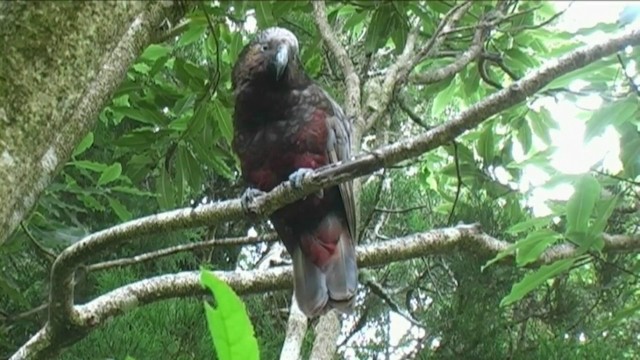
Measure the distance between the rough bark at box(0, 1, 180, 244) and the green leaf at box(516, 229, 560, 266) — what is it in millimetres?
1145

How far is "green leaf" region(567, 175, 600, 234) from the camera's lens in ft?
5.81

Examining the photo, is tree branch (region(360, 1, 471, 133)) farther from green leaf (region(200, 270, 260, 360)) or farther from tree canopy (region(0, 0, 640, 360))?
green leaf (region(200, 270, 260, 360))

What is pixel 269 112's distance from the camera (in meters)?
2.74

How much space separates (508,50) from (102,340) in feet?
4.44

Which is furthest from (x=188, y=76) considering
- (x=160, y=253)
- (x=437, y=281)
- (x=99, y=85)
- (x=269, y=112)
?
(x=437, y=281)

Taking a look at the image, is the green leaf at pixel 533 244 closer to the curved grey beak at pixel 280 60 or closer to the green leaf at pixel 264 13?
the green leaf at pixel 264 13

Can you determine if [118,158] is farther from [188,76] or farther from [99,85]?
[99,85]

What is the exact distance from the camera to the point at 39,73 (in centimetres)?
92

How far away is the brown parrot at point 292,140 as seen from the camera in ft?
8.68

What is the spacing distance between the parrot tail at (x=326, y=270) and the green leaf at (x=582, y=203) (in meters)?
0.73

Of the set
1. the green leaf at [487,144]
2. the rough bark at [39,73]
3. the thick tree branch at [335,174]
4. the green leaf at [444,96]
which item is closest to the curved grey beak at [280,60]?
the green leaf at [444,96]

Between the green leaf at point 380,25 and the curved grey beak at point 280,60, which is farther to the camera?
the curved grey beak at point 280,60

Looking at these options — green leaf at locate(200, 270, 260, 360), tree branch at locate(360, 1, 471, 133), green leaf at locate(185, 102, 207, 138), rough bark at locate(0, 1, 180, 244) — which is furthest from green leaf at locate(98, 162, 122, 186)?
green leaf at locate(200, 270, 260, 360)

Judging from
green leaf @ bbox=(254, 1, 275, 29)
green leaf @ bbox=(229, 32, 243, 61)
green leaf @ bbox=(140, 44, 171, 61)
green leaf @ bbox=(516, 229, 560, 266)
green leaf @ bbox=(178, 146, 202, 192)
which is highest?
green leaf @ bbox=(229, 32, 243, 61)
